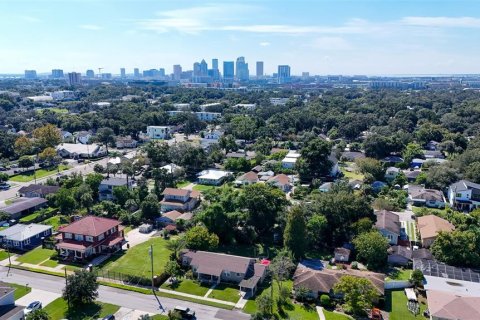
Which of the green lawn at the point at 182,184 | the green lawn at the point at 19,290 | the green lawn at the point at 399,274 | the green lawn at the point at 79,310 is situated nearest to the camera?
the green lawn at the point at 79,310

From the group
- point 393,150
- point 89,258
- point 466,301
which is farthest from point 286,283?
point 393,150

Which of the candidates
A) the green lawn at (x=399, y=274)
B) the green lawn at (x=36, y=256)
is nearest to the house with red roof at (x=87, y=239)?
the green lawn at (x=36, y=256)

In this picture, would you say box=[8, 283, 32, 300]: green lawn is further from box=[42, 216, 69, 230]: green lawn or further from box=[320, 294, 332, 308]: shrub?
box=[320, 294, 332, 308]: shrub

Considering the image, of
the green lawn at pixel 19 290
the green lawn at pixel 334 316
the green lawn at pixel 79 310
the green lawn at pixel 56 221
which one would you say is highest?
the green lawn at pixel 56 221

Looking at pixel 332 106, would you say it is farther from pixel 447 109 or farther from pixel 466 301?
pixel 466 301

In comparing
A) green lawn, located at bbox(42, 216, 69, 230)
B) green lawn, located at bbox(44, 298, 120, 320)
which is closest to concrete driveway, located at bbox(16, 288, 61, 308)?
green lawn, located at bbox(44, 298, 120, 320)

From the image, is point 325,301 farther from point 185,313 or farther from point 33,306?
point 33,306

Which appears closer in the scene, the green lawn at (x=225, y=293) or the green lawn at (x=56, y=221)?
the green lawn at (x=225, y=293)

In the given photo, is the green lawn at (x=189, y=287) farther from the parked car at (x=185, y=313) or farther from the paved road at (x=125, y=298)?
the parked car at (x=185, y=313)
